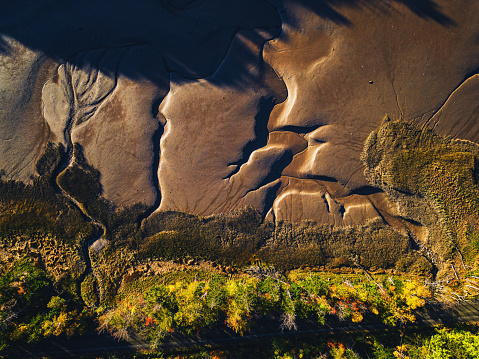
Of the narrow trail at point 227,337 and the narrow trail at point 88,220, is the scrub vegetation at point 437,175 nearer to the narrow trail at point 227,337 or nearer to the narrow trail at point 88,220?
the narrow trail at point 227,337

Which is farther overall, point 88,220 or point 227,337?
point 88,220

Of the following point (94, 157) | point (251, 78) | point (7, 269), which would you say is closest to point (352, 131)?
point (251, 78)

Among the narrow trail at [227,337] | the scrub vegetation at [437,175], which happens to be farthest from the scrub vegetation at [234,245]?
the narrow trail at [227,337]

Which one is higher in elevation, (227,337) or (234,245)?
(234,245)

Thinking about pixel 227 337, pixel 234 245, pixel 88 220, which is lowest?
pixel 227 337

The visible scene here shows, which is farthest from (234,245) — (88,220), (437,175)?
(437,175)

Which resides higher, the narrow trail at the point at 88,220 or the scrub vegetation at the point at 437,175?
the scrub vegetation at the point at 437,175

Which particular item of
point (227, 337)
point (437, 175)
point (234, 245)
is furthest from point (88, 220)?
point (437, 175)

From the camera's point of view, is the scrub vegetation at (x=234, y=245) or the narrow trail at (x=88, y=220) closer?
the scrub vegetation at (x=234, y=245)

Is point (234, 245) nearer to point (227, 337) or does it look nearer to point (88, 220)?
point (227, 337)

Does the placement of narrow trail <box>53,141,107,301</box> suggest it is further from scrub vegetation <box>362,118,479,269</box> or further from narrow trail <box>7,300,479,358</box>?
scrub vegetation <box>362,118,479,269</box>

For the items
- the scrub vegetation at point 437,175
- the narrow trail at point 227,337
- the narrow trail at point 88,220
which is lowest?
the narrow trail at point 227,337
